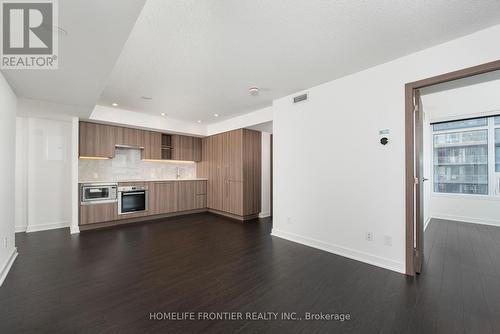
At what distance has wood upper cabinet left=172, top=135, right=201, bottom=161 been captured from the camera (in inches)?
236

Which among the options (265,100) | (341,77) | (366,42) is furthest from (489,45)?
(265,100)

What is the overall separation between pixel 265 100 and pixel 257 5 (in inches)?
93.5

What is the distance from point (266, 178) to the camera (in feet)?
19.0

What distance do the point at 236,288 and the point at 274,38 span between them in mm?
2649

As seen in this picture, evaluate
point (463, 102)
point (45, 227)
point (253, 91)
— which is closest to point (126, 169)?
point (45, 227)

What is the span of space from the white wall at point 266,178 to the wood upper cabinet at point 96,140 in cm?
369

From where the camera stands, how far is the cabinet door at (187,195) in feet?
18.9

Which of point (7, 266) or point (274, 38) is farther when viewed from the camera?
point (7, 266)

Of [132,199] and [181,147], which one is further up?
[181,147]

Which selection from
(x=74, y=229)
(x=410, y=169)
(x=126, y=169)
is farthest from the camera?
(x=126, y=169)

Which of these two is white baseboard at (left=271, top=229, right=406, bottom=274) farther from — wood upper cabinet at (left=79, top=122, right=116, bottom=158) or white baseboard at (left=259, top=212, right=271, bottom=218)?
wood upper cabinet at (left=79, top=122, right=116, bottom=158)

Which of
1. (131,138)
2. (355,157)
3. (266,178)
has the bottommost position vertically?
(266,178)

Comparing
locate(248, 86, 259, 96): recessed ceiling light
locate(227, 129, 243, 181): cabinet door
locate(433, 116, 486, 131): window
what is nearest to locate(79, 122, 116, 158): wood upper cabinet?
locate(227, 129, 243, 181): cabinet door

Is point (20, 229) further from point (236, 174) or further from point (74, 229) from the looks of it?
point (236, 174)
